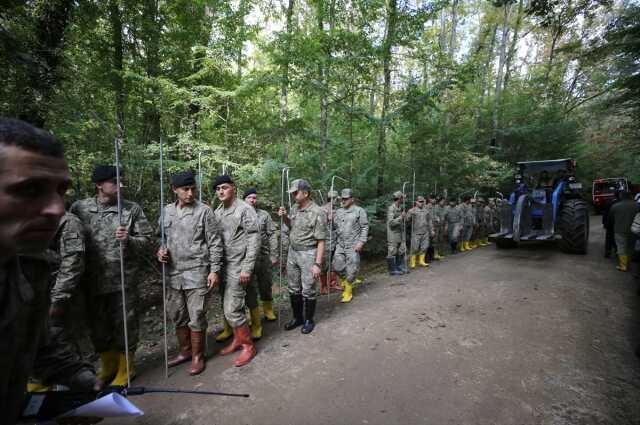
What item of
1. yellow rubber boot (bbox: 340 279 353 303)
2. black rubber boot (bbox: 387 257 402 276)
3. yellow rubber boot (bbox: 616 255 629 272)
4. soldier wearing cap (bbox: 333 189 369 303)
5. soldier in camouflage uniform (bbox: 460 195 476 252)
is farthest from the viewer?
soldier in camouflage uniform (bbox: 460 195 476 252)

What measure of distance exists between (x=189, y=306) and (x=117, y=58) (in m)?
7.65

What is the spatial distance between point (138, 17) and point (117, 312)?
312 inches

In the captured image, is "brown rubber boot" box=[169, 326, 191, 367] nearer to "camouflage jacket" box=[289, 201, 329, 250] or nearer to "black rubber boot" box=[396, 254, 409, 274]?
"camouflage jacket" box=[289, 201, 329, 250]

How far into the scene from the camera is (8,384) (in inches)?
32.4

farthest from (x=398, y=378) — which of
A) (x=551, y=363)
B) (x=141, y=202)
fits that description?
(x=141, y=202)

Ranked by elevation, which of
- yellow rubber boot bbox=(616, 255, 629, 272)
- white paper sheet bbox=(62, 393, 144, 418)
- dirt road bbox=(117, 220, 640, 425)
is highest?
white paper sheet bbox=(62, 393, 144, 418)

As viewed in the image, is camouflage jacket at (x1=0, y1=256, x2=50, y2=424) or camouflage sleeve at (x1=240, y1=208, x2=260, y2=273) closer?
camouflage jacket at (x1=0, y1=256, x2=50, y2=424)

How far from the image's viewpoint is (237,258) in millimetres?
3459

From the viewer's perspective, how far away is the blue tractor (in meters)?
7.48

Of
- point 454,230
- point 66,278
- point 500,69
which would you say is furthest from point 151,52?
point 500,69

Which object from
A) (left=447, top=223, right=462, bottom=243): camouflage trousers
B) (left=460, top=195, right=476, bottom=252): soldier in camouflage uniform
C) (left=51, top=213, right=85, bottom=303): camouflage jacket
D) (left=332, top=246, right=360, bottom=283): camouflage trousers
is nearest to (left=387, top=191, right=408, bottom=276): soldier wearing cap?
(left=332, top=246, right=360, bottom=283): camouflage trousers

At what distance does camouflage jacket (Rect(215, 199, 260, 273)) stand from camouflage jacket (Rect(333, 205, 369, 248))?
9.94 ft

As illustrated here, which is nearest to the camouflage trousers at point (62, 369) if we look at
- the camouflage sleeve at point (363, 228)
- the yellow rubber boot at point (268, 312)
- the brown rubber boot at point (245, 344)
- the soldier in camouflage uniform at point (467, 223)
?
the brown rubber boot at point (245, 344)

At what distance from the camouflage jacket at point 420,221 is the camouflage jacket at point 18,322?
787 centimetres
